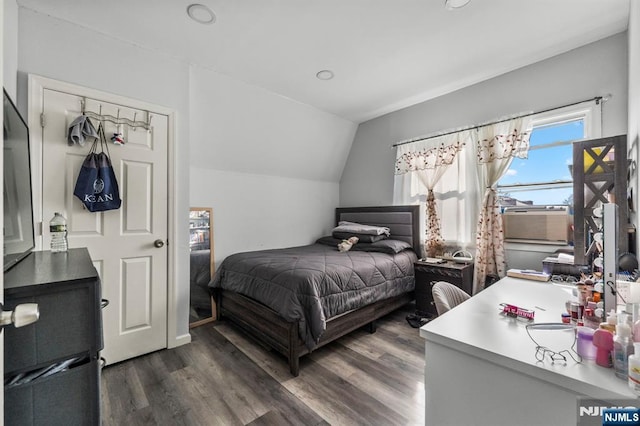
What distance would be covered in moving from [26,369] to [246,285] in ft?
5.84

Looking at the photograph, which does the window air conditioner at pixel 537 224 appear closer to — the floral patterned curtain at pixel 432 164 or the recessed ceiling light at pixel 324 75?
the floral patterned curtain at pixel 432 164

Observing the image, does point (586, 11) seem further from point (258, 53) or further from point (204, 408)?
point (204, 408)

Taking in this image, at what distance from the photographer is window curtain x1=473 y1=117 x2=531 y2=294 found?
9.04 feet

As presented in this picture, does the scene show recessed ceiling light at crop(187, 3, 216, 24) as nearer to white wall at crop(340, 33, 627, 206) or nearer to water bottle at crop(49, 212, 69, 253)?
water bottle at crop(49, 212, 69, 253)

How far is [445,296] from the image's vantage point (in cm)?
162

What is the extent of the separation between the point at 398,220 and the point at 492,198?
1.17 meters

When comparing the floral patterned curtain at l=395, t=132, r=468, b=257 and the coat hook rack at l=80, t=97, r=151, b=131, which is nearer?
the coat hook rack at l=80, t=97, r=151, b=131

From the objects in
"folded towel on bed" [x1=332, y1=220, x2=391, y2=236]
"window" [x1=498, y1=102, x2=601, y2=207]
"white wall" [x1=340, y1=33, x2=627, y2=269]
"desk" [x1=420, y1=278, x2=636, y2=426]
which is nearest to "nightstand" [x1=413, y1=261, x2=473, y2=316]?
"white wall" [x1=340, y1=33, x2=627, y2=269]

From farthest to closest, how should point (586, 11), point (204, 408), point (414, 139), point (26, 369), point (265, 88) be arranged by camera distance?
point (414, 139)
point (265, 88)
point (586, 11)
point (204, 408)
point (26, 369)

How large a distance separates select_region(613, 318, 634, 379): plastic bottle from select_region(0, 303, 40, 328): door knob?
1.52 meters

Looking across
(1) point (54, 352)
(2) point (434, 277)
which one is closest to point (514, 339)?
(1) point (54, 352)

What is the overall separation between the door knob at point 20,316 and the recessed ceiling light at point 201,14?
214 centimetres

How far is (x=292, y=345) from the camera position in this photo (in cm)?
206

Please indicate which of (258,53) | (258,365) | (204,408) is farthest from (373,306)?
(258,53)
